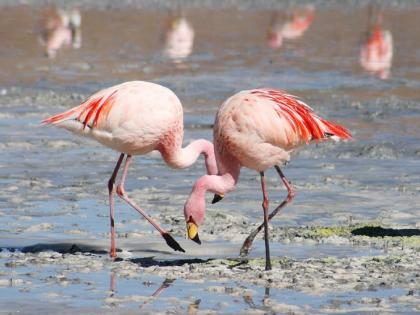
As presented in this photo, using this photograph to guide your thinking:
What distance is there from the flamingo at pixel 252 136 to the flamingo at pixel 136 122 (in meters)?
0.47

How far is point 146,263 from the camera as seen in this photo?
7453mm

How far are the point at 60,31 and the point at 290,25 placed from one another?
4.81 m

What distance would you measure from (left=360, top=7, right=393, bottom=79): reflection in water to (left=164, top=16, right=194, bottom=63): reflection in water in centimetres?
292

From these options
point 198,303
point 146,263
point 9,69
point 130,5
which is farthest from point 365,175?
point 130,5

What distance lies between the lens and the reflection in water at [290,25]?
22.8 m

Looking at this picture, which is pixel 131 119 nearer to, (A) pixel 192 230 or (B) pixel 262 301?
(A) pixel 192 230

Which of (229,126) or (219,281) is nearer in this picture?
(219,281)

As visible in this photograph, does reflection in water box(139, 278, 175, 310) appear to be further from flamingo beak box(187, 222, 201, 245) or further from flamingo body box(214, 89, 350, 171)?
flamingo body box(214, 89, 350, 171)

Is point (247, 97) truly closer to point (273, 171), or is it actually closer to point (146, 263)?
point (146, 263)

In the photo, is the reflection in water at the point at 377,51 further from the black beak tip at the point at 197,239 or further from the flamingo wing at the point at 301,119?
the black beak tip at the point at 197,239

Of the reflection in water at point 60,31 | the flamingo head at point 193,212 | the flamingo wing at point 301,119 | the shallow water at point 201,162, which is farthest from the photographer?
the reflection in water at point 60,31

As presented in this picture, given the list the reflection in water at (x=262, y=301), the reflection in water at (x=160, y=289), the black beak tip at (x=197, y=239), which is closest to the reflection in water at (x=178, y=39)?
the black beak tip at (x=197, y=239)

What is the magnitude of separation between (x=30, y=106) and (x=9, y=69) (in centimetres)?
379

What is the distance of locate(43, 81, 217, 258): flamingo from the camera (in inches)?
316
